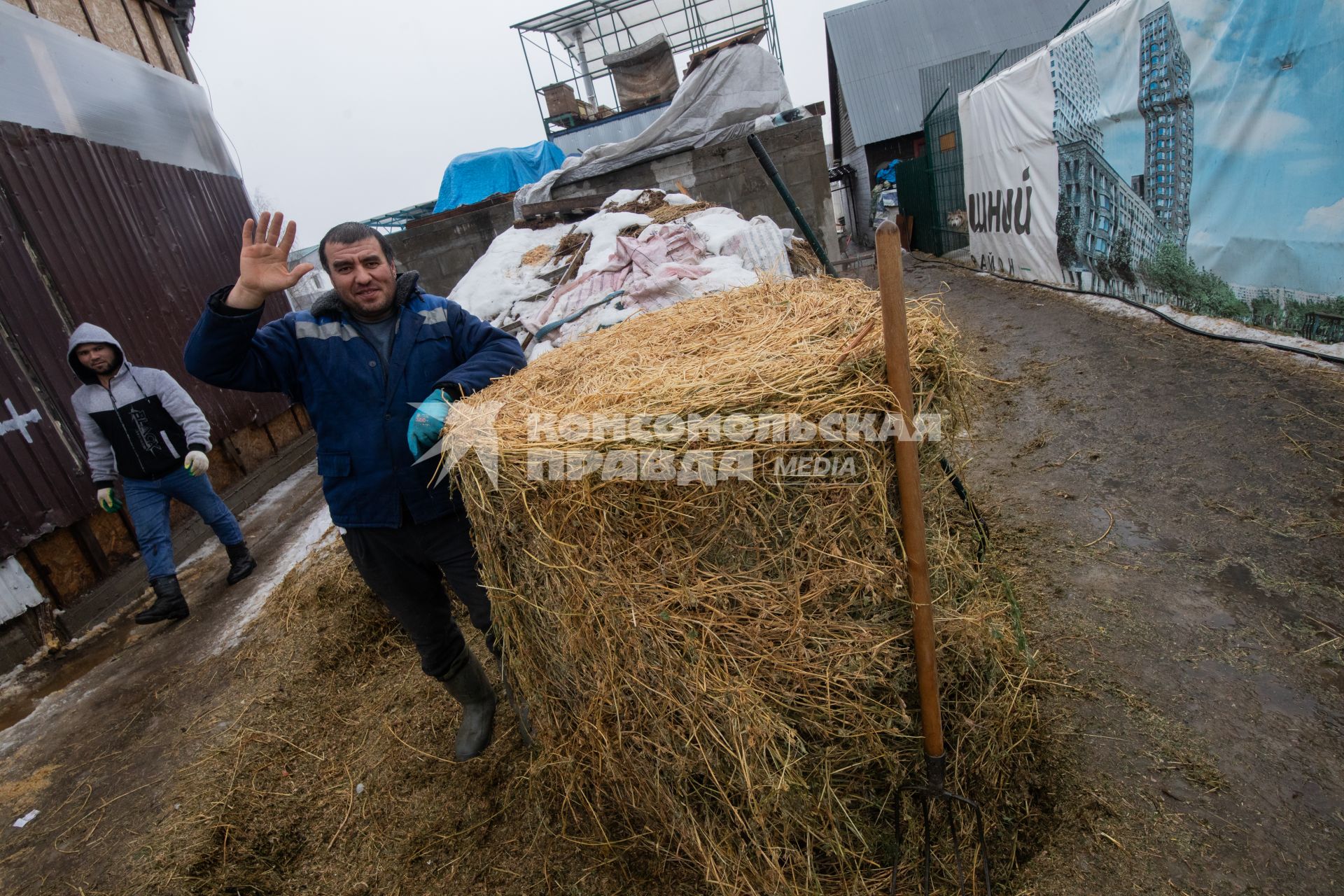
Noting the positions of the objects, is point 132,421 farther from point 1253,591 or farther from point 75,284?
point 1253,591

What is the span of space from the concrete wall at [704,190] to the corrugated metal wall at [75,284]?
8.57ft

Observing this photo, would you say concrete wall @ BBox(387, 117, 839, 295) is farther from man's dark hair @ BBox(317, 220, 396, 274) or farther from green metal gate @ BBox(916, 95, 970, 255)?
man's dark hair @ BBox(317, 220, 396, 274)

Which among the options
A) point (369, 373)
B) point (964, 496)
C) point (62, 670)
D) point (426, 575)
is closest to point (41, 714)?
point (62, 670)

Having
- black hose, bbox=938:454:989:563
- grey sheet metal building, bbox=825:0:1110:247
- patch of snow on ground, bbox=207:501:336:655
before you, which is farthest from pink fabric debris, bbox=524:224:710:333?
grey sheet metal building, bbox=825:0:1110:247

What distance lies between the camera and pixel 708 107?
31.8 feet

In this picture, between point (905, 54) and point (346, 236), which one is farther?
point (905, 54)

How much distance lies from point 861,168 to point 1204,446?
1903 cm

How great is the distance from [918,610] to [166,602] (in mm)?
4962

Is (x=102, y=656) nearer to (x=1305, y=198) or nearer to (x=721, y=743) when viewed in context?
(x=721, y=743)

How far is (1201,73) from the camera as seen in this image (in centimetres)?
500

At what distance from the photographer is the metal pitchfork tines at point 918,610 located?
1437mm

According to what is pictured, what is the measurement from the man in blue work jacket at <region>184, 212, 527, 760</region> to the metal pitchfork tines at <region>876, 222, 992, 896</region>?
4.89 ft

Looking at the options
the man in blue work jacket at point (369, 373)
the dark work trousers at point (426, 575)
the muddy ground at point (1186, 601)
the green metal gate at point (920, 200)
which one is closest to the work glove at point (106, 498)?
the man in blue work jacket at point (369, 373)

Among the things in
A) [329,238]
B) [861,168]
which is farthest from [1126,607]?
[861,168]
